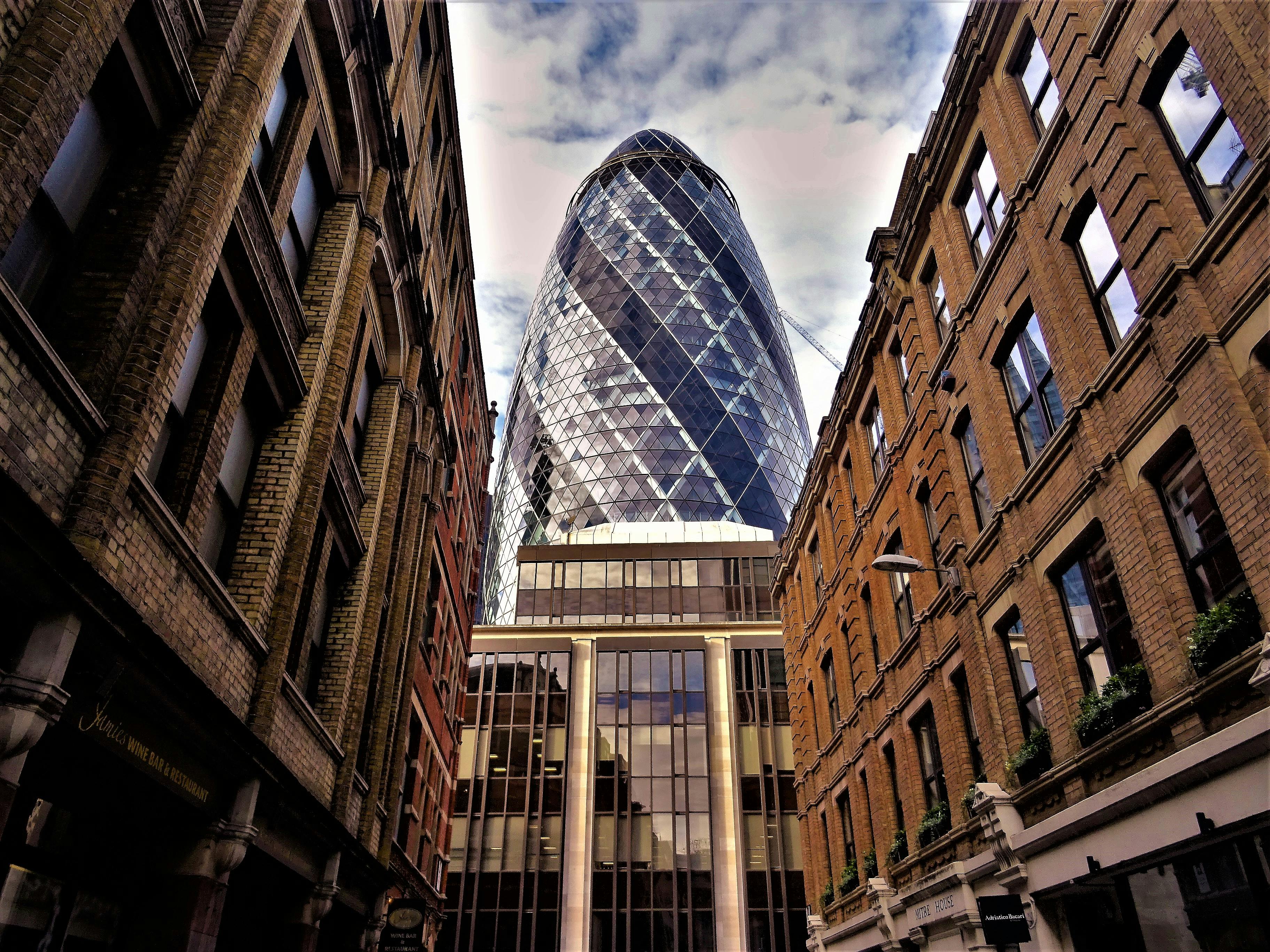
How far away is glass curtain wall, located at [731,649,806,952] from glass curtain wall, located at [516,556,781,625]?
4.20 metres

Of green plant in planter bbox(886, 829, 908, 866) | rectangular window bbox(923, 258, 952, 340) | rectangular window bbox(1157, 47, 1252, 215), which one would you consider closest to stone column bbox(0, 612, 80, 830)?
rectangular window bbox(1157, 47, 1252, 215)

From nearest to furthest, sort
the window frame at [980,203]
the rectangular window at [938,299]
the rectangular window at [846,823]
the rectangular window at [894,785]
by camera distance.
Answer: the window frame at [980,203], the rectangular window at [938,299], the rectangular window at [894,785], the rectangular window at [846,823]

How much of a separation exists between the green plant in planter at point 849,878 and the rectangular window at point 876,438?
11.7 metres

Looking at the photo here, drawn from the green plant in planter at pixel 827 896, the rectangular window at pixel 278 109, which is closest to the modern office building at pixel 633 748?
the green plant in planter at pixel 827 896

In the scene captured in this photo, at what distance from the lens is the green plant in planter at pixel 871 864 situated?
80.3 feet

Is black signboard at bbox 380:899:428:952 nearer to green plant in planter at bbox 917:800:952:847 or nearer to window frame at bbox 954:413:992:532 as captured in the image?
green plant in planter at bbox 917:800:952:847

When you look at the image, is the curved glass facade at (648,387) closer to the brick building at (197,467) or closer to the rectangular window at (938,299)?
the brick building at (197,467)

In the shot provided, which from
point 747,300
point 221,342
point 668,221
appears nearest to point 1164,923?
point 221,342

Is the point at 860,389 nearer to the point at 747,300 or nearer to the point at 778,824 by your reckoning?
the point at 778,824

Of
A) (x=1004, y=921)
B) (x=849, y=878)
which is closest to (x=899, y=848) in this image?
(x=849, y=878)

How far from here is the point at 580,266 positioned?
125 metres

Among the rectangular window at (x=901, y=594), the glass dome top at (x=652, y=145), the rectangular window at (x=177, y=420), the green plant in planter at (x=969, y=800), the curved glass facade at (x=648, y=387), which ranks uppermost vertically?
the glass dome top at (x=652, y=145)

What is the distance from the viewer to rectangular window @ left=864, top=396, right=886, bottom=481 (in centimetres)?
2598

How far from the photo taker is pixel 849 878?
88.0ft
